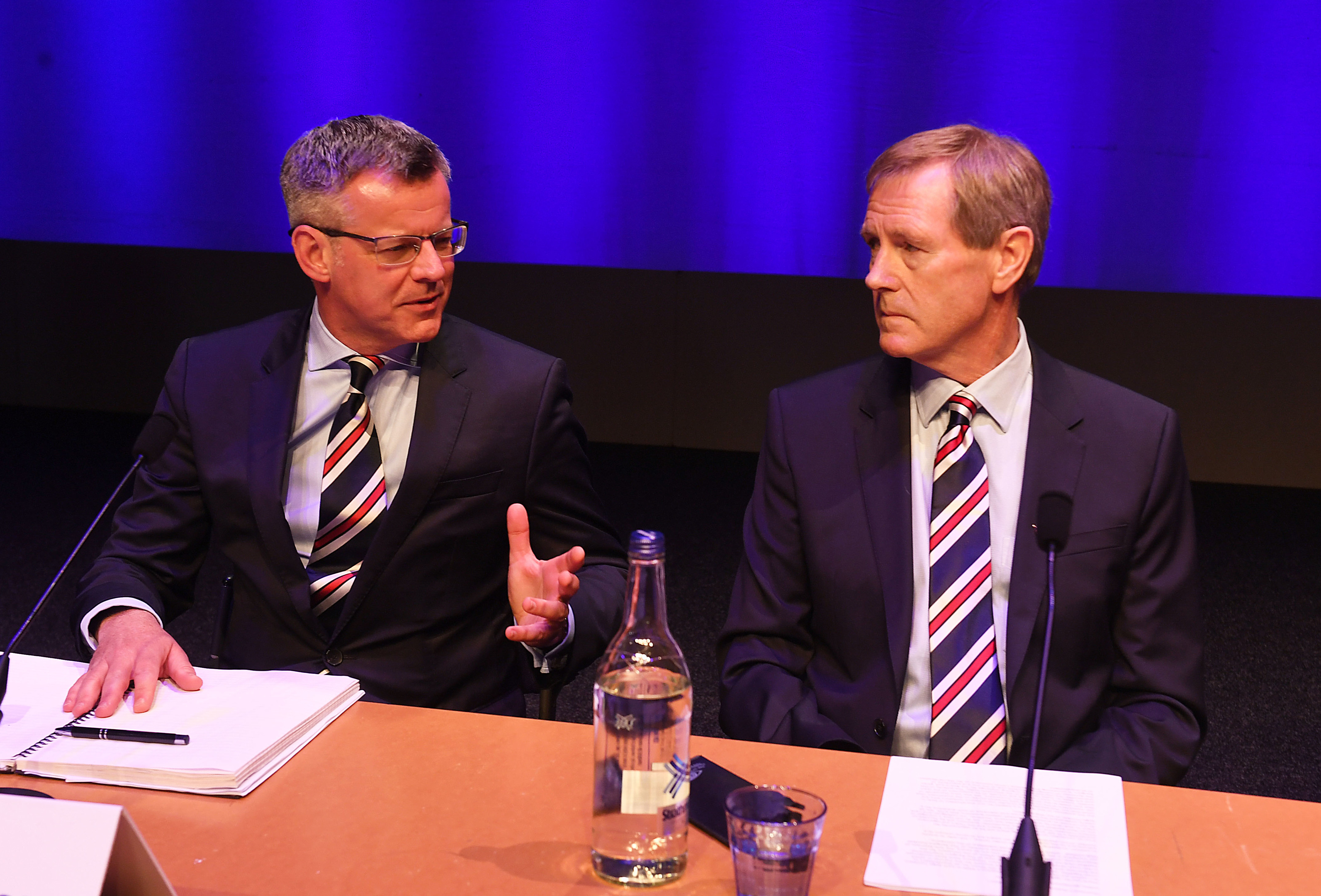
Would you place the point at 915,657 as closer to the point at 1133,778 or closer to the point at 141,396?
the point at 1133,778

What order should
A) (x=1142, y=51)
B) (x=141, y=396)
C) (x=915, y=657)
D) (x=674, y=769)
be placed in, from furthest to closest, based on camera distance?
(x=141, y=396), (x=1142, y=51), (x=915, y=657), (x=674, y=769)

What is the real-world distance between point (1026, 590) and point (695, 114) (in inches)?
122

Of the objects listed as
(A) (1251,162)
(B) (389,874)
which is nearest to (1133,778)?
(B) (389,874)

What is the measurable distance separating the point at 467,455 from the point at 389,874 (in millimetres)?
882

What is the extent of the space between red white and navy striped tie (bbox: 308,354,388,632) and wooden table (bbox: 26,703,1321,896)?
0.51 meters

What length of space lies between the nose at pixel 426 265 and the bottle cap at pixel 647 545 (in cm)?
95

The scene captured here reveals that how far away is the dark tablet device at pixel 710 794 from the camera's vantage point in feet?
3.59

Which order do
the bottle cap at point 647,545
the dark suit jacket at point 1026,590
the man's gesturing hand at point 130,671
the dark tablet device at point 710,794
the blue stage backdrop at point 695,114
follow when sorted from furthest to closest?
the blue stage backdrop at point 695,114 → the dark suit jacket at point 1026,590 → the man's gesturing hand at point 130,671 → the dark tablet device at point 710,794 → the bottle cap at point 647,545

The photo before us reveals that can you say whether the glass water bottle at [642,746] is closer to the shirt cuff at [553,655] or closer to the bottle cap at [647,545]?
the bottle cap at [647,545]

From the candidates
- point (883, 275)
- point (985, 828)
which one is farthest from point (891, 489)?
point (985, 828)

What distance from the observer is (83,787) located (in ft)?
3.86

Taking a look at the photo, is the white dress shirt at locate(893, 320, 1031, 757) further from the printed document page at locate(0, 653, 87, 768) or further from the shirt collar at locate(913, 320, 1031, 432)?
the printed document page at locate(0, 653, 87, 768)

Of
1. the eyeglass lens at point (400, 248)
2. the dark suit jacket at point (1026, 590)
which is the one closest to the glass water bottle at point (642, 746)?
the dark suit jacket at point (1026, 590)

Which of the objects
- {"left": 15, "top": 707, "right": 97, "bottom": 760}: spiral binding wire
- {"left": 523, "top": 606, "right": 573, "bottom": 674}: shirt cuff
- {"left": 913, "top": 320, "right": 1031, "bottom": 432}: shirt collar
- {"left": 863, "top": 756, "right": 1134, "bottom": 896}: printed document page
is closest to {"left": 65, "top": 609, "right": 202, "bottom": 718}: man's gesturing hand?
{"left": 15, "top": 707, "right": 97, "bottom": 760}: spiral binding wire
